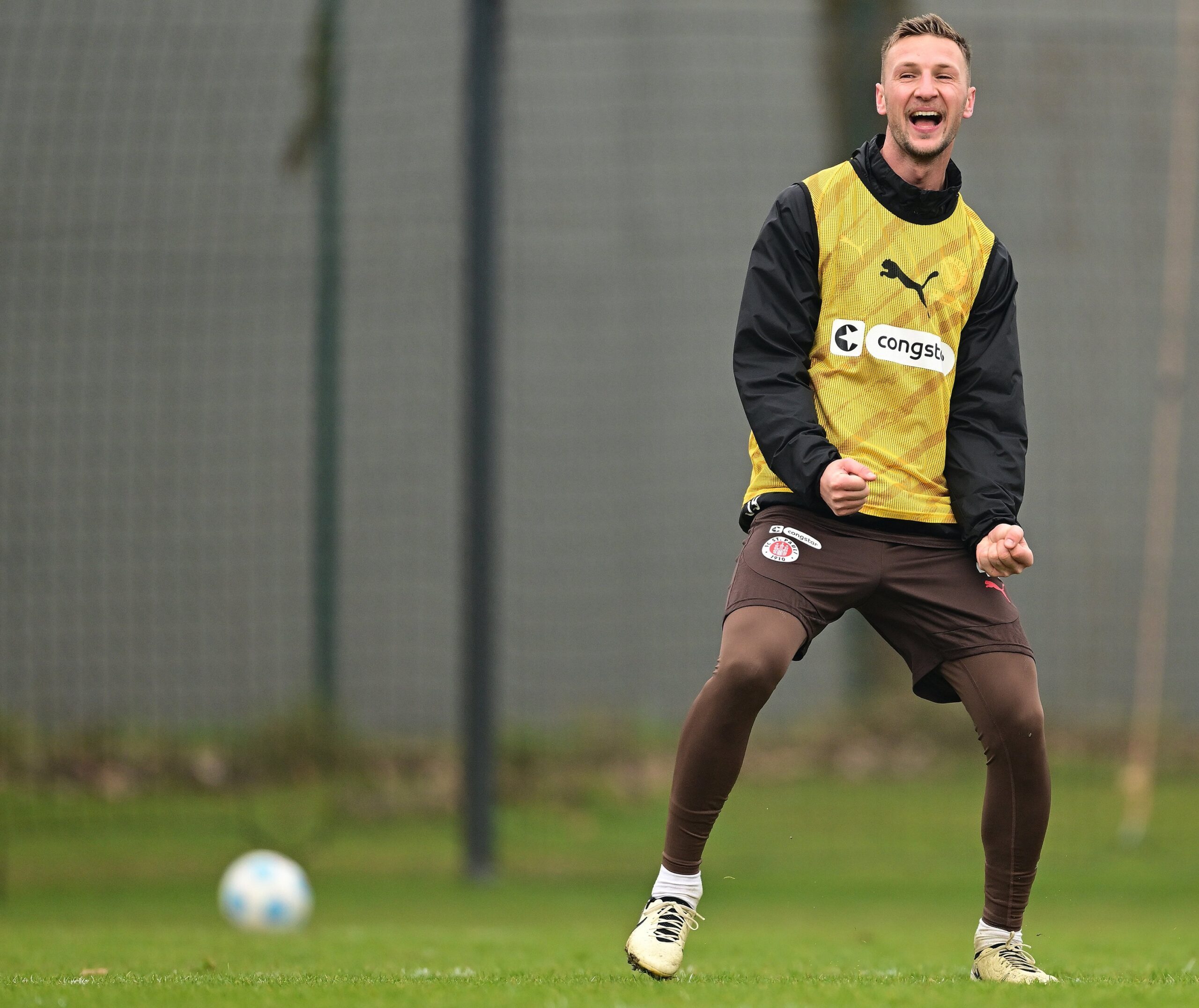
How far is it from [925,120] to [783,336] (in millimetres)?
577

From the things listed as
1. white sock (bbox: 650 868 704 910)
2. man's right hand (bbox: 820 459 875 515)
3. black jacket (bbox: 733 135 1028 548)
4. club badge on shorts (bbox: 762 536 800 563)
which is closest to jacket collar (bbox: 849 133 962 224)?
black jacket (bbox: 733 135 1028 548)

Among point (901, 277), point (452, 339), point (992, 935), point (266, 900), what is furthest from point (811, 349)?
point (452, 339)

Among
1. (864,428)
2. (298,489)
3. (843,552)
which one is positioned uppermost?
(864,428)

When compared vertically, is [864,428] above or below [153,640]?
A: above

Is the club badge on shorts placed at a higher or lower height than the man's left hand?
lower

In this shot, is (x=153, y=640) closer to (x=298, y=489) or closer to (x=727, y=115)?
(x=298, y=489)

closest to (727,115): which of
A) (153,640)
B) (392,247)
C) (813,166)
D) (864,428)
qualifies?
(813,166)

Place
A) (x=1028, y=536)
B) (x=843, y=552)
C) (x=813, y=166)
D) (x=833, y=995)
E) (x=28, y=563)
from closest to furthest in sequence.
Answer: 1. (x=833, y=995)
2. (x=843, y=552)
3. (x=28, y=563)
4. (x=813, y=166)
5. (x=1028, y=536)

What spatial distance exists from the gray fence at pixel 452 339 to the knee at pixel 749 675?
12.9 ft

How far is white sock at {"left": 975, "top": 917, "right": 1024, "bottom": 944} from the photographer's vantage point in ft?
11.8

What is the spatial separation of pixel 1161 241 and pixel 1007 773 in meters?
5.84

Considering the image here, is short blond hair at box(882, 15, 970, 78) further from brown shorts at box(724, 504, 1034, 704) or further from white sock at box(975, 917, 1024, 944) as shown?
→ white sock at box(975, 917, 1024, 944)

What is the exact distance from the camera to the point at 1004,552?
3.35m

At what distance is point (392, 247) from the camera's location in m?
9.02
